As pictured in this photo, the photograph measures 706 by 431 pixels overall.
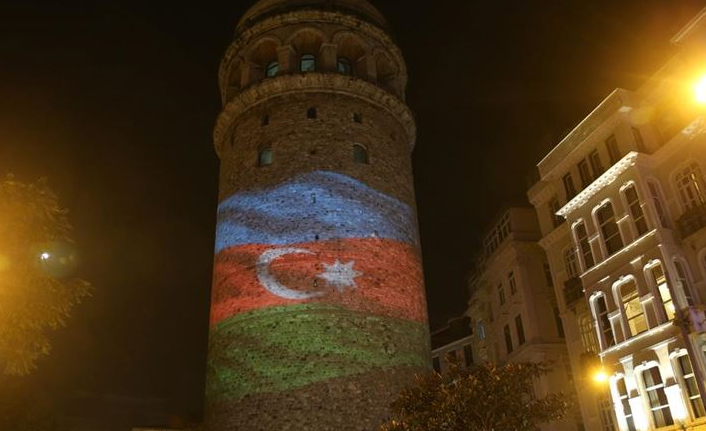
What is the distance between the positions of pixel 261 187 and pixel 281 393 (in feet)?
28.3

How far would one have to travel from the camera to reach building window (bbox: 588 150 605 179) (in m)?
22.5

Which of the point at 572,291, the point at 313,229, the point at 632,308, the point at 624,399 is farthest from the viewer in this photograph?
the point at 572,291

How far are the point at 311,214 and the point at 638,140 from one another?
40.2 ft

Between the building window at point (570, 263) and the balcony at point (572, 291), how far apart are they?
0.60 m

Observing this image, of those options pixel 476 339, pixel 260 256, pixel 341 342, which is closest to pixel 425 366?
pixel 341 342

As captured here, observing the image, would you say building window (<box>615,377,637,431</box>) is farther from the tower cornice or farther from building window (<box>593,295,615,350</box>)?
the tower cornice

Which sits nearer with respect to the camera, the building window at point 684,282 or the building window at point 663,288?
the building window at point 684,282

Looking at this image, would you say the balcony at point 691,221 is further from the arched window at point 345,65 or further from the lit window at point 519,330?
the arched window at point 345,65

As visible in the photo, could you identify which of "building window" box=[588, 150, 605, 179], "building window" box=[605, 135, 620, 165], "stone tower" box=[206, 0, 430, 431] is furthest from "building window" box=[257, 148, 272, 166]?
"building window" box=[605, 135, 620, 165]

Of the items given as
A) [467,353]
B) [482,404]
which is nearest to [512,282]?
[467,353]

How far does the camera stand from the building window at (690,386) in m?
16.9

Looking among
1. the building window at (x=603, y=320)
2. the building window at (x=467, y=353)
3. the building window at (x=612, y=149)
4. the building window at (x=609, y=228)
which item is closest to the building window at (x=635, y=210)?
the building window at (x=609, y=228)

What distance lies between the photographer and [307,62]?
96.0ft

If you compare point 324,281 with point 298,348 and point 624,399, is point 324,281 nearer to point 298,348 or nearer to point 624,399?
point 298,348
